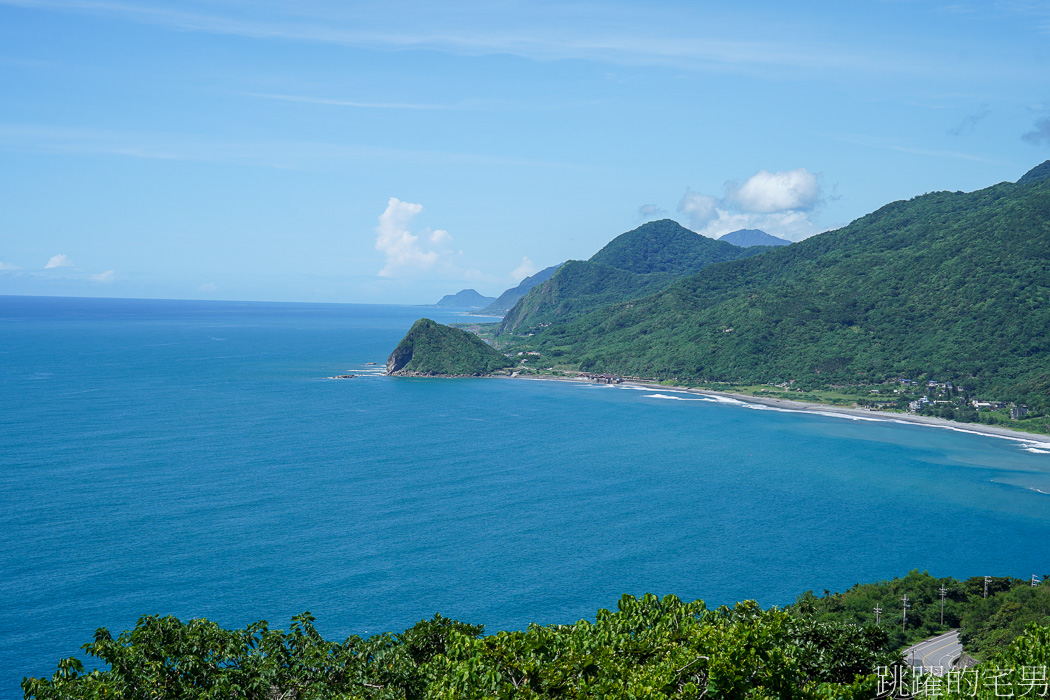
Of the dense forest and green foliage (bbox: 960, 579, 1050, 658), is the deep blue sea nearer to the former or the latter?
green foliage (bbox: 960, 579, 1050, 658)

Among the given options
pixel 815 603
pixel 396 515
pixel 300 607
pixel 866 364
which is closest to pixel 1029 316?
pixel 866 364

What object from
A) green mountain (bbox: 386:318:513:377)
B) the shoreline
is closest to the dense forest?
the shoreline

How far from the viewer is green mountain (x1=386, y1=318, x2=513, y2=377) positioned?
168250 millimetres

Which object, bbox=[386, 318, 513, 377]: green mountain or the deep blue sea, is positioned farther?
bbox=[386, 318, 513, 377]: green mountain

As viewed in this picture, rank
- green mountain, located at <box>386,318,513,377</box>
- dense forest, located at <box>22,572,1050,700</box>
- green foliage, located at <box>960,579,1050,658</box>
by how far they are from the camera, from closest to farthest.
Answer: dense forest, located at <box>22,572,1050,700</box>, green foliage, located at <box>960,579,1050,658</box>, green mountain, located at <box>386,318,513,377</box>

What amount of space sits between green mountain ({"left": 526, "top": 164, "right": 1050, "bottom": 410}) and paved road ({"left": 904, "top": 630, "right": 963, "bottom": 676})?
301 ft

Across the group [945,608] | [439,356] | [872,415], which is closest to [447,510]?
[945,608]

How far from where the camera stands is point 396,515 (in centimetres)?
6366

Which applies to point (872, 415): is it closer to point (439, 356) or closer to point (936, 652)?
point (936, 652)

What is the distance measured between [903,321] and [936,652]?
128754 millimetres

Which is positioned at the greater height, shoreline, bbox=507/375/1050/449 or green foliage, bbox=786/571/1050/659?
shoreline, bbox=507/375/1050/449

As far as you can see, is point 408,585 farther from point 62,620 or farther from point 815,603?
point 815,603

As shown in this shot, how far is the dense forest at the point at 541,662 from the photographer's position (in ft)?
61.3

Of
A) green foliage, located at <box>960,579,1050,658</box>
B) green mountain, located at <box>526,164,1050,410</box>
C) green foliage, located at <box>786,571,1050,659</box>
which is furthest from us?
green mountain, located at <box>526,164,1050,410</box>
